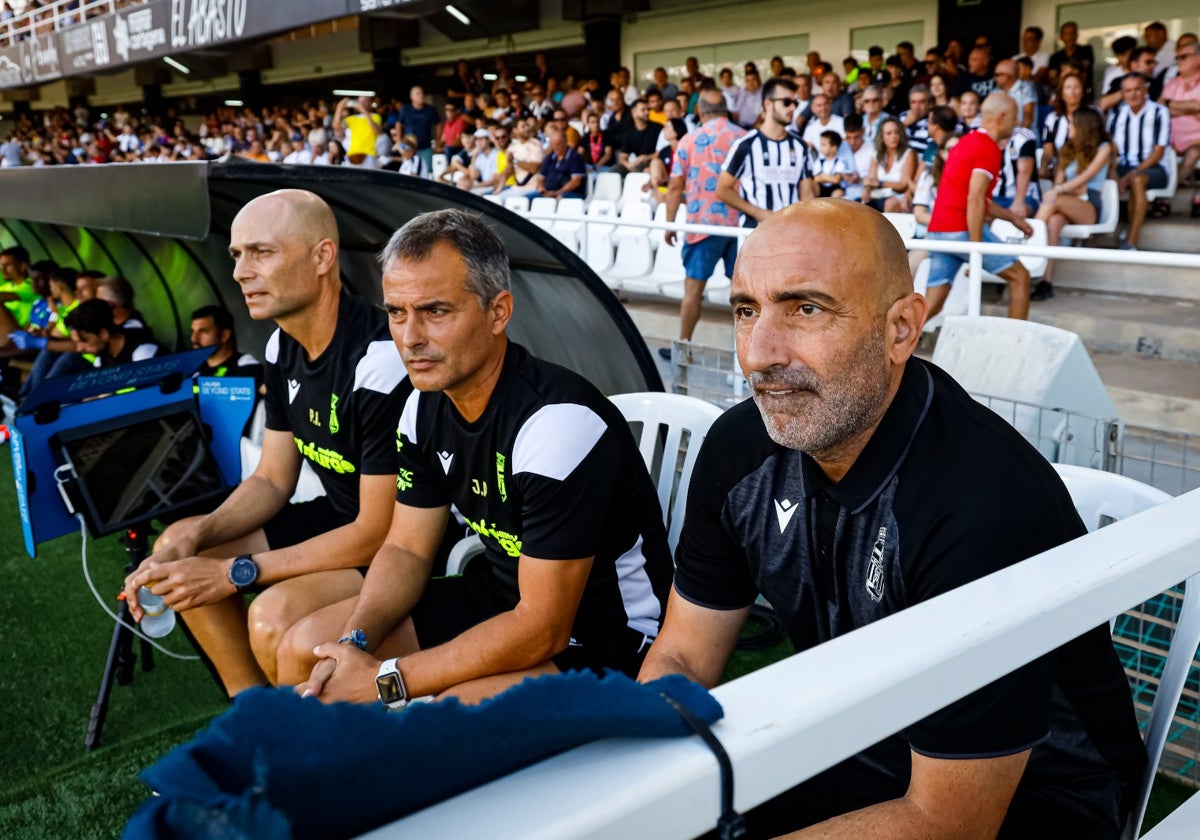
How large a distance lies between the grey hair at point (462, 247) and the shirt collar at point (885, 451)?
1.20 meters

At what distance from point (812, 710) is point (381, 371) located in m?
2.49

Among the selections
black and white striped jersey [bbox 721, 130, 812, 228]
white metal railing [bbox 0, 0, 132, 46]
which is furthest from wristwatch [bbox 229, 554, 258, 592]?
white metal railing [bbox 0, 0, 132, 46]

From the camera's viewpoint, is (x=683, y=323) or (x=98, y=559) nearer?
(x=98, y=559)

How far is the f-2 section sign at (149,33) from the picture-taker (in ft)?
51.1

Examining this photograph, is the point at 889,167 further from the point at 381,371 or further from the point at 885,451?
the point at 885,451

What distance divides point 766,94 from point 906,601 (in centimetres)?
552

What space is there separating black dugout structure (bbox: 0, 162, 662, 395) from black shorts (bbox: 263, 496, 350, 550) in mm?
966

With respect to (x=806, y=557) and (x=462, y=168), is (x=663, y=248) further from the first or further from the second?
(x=806, y=557)

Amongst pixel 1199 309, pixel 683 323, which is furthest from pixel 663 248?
pixel 1199 309

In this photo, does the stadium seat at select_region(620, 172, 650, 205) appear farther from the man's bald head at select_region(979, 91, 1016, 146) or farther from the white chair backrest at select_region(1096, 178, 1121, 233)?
the man's bald head at select_region(979, 91, 1016, 146)

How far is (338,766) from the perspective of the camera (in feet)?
1.86

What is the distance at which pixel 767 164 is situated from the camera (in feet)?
20.9

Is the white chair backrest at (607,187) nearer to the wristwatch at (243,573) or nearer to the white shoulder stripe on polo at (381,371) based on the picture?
the white shoulder stripe on polo at (381,371)

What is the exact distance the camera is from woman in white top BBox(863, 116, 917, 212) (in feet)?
26.0
